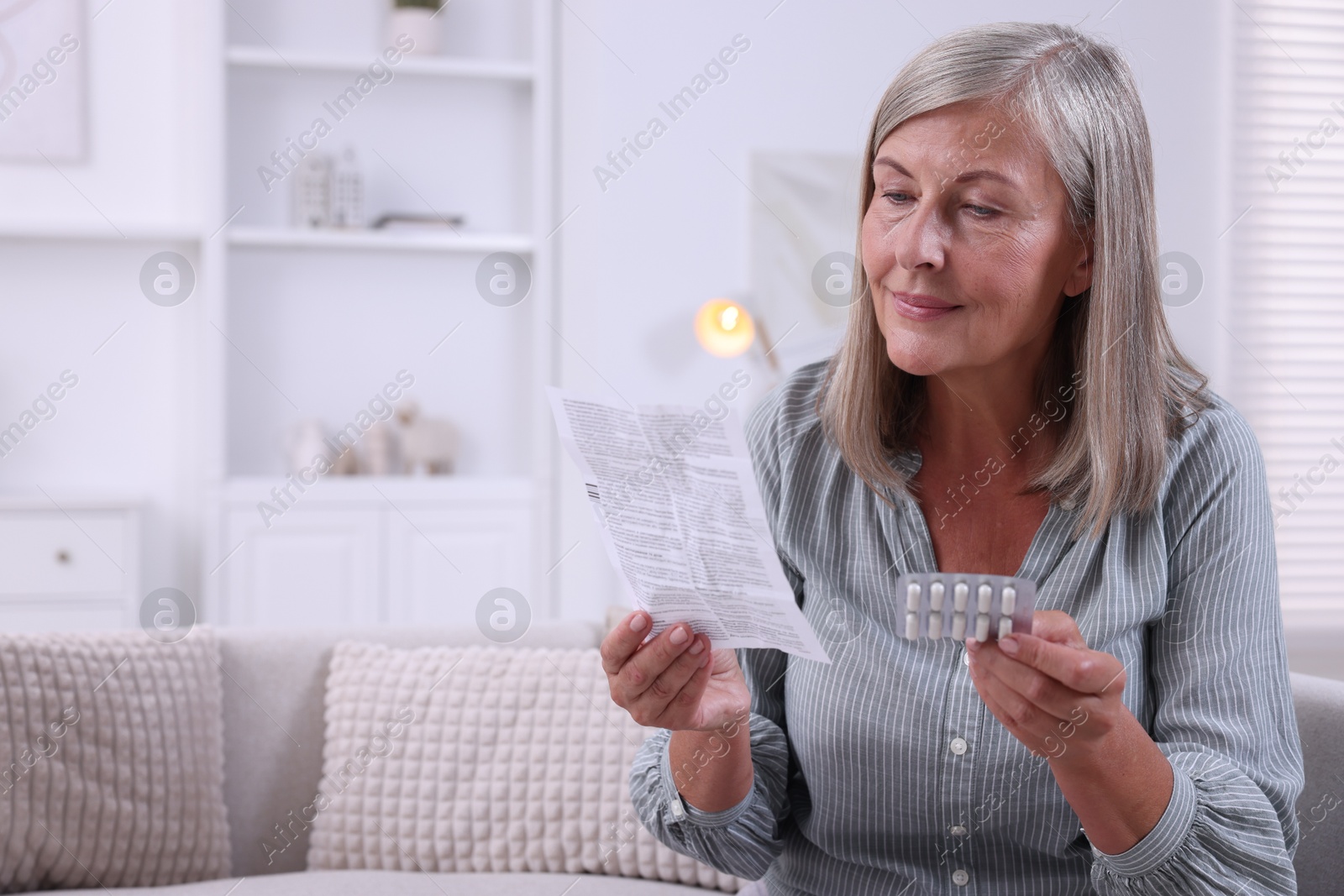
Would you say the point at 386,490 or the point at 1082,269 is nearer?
the point at 1082,269

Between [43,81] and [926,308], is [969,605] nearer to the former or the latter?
[926,308]

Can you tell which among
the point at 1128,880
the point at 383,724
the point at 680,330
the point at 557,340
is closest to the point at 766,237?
the point at 680,330

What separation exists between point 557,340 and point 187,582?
1461 mm

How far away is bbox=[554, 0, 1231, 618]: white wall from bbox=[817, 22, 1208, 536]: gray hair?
2136 millimetres

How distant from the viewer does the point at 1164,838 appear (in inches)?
37.1

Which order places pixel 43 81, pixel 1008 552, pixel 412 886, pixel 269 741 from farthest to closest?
1. pixel 43 81
2. pixel 269 741
3. pixel 412 886
4. pixel 1008 552

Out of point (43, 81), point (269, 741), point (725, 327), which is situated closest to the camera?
point (269, 741)

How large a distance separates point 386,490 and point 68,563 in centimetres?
93

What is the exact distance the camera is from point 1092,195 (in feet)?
3.59

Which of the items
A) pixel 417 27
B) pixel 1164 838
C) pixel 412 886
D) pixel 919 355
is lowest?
pixel 412 886

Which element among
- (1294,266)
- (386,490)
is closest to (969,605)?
(386,490)

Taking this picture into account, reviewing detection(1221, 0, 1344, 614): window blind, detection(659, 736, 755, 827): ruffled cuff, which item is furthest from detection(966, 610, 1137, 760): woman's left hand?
detection(1221, 0, 1344, 614): window blind

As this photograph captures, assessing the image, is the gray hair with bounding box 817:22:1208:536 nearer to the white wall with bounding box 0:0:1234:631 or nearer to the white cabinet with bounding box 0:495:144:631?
the white wall with bounding box 0:0:1234:631

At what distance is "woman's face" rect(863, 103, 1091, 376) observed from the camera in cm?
105
